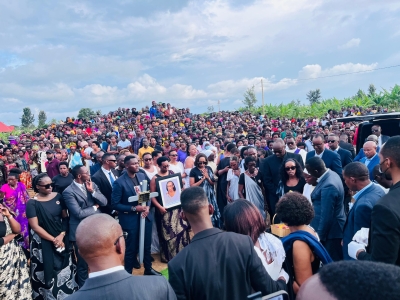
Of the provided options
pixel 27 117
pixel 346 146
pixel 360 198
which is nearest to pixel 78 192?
pixel 360 198

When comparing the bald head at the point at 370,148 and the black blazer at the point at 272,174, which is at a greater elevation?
the bald head at the point at 370,148

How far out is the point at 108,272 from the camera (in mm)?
1832

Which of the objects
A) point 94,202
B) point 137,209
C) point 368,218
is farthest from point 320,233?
point 94,202

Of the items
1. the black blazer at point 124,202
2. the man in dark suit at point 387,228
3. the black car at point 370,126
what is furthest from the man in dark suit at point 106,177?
the black car at point 370,126

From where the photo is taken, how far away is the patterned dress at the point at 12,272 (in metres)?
3.91

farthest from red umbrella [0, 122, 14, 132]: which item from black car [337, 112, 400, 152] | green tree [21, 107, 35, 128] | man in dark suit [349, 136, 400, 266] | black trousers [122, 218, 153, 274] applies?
man in dark suit [349, 136, 400, 266]

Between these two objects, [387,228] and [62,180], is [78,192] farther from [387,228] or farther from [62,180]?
[387,228]

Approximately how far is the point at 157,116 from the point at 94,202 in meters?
20.0

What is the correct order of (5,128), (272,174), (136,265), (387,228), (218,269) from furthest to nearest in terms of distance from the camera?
1. (5,128)
2. (272,174)
3. (136,265)
4. (218,269)
5. (387,228)

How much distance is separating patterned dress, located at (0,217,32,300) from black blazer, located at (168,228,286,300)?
2.73 meters

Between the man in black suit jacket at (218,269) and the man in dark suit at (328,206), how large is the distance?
5.70 ft

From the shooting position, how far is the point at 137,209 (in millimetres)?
5066

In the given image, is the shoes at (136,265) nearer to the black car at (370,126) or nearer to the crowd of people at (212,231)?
the crowd of people at (212,231)

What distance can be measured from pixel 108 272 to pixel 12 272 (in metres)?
2.97
